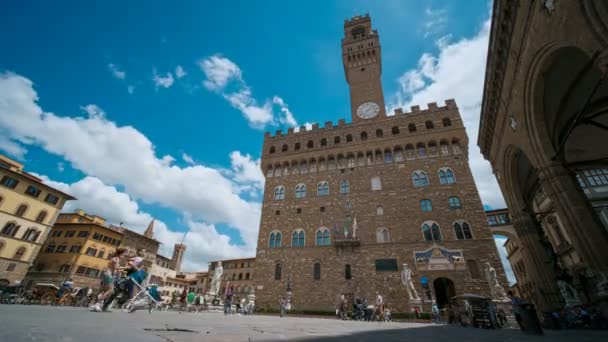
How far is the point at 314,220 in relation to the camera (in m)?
21.5

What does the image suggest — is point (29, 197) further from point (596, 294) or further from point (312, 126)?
point (596, 294)

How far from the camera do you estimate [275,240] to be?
21.9 meters

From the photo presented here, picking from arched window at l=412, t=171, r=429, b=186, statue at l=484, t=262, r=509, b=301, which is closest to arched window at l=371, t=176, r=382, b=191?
arched window at l=412, t=171, r=429, b=186

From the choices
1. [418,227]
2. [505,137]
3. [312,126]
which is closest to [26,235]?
[312,126]

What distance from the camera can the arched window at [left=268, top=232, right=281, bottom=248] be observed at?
21.7 m

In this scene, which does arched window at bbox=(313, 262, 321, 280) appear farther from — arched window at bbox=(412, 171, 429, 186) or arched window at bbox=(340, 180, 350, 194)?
arched window at bbox=(412, 171, 429, 186)

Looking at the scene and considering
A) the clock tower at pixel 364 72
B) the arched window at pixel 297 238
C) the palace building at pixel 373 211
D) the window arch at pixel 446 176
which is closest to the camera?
the palace building at pixel 373 211

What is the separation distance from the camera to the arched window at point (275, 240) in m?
21.7

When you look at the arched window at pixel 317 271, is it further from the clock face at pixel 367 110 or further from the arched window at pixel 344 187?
the clock face at pixel 367 110

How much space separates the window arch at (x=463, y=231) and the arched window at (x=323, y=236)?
916 cm

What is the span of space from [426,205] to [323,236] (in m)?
8.23

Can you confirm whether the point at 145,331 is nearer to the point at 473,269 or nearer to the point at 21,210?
the point at 473,269

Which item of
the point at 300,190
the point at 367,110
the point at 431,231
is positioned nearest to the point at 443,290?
the point at 431,231

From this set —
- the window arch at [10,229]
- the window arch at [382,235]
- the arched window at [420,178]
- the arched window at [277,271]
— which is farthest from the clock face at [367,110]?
the window arch at [10,229]
